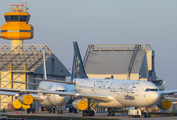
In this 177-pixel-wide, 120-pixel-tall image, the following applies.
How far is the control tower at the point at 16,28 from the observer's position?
110438 millimetres

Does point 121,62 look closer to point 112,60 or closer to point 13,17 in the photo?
point 112,60

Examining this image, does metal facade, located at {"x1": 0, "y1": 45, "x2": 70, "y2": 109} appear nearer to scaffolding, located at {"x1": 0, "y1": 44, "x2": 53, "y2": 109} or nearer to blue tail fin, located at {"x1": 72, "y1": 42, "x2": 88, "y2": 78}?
scaffolding, located at {"x1": 0, "y1": 44, "x2": 53, "y2": 109}

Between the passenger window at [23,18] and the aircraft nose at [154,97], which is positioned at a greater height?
the passenger window at [23,18]

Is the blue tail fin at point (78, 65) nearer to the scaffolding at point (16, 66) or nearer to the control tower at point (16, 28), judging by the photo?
the scaffolding at point (16, 66)

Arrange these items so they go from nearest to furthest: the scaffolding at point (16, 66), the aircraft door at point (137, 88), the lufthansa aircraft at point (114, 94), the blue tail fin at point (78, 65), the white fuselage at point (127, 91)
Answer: the white fuselage at point (127, 91), the lufthansa aircraft at point (114, 94), the aircraft door at point (137, 88), the blue tail fin at point (78, 65), the scaffolding at point (16, 66)

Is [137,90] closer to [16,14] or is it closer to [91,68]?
[91,68]

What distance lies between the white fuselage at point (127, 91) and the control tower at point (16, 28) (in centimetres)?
6638

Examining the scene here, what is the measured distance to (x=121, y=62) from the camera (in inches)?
3770

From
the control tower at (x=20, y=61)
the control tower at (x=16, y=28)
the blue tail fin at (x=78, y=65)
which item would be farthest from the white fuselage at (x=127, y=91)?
the control tower at (x=16, y=28)

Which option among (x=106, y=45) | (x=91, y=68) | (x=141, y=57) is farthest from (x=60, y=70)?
(x=141, y=57)

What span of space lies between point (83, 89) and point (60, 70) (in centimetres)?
4734

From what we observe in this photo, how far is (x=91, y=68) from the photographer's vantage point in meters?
98.1

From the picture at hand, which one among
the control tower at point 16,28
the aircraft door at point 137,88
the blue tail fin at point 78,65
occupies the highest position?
the control tower at point 16,28

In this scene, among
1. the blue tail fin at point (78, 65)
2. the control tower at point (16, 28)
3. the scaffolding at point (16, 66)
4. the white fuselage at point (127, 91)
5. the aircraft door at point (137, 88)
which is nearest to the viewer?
the white fuselage at point (127, 91)
